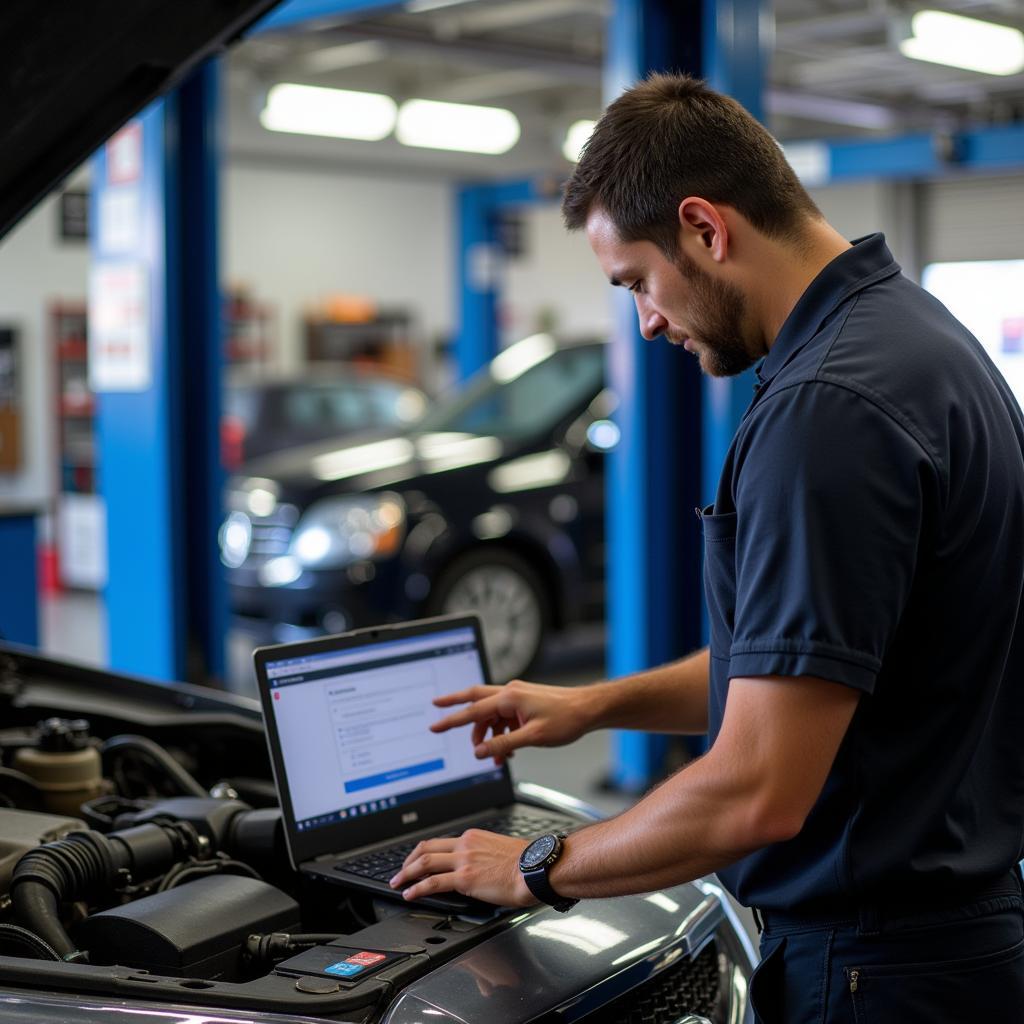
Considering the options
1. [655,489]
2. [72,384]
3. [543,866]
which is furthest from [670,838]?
[72,384]

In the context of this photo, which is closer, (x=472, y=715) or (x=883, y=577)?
(x=883, y=577)

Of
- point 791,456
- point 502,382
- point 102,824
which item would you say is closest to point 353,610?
point 502,382

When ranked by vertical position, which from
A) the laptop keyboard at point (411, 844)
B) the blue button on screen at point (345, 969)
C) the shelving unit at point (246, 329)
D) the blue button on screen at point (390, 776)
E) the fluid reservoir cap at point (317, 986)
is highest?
the shelving unit at point (246, 329)

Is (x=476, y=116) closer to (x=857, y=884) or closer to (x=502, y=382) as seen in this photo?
(x=502, y=382)

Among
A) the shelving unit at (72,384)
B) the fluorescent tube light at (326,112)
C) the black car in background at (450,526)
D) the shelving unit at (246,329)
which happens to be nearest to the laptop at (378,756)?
the black car in background at (450,526)

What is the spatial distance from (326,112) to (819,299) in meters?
7.98

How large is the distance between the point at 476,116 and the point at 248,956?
29.5ft

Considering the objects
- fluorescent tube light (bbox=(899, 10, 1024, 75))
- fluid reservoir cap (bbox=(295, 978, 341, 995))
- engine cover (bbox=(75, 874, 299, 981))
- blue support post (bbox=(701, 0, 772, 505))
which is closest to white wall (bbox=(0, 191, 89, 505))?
fluorescent tube light (bbox=(899, 10, 1024, 75))

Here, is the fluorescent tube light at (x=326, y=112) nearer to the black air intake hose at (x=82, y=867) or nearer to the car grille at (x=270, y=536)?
the car grille at (x=270, y=536)

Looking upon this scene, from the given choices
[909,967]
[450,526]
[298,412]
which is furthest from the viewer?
[298,412]

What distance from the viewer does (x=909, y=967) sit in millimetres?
1528

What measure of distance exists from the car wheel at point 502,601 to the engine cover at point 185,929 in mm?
4640

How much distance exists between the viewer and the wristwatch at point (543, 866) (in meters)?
1.57

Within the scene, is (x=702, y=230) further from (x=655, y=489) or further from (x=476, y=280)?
(x=476, y=280)
